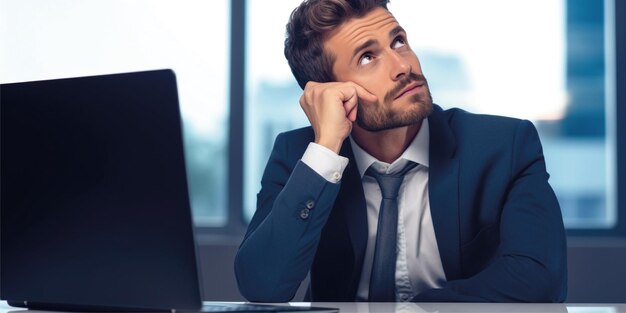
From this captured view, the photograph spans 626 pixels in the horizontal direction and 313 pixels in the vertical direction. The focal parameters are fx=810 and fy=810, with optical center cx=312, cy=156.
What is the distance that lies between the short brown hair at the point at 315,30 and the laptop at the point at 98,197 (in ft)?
3.57

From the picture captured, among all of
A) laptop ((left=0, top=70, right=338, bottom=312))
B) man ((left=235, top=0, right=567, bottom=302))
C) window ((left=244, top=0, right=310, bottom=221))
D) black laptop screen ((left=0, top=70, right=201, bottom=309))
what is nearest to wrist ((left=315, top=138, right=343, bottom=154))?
man ((left=235, top=0, right=567, bottom=302))

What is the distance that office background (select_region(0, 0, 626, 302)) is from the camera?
395 centimetres

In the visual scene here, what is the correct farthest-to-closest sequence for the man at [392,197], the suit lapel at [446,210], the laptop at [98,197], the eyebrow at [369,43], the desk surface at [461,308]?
1. the eyebrow at [369,43]
2. the suit lapel at [446,210]
3. the man at [392,197]
4. the desk surface at [461,308]
5. the laptop at [98,197]

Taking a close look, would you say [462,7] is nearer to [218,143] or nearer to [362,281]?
[218,143]

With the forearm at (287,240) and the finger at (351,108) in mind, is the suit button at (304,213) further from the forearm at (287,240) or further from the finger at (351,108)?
the finger at (351,108)

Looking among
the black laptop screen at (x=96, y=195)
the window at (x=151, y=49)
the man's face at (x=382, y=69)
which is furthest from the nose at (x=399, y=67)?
the window at (x=151, y=49)

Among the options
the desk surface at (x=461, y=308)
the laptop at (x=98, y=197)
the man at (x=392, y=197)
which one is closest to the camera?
the laptop at (x=98, y=197)

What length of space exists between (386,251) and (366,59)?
0.48m

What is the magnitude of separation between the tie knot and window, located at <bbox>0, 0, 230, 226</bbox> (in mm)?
2191

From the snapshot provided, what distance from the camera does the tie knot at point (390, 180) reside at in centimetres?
190

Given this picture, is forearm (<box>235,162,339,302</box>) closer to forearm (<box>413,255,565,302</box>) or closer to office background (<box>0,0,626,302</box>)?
forearm (<box>413,255,565,302</box>)

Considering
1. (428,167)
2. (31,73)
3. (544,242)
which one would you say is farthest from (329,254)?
(31,73)

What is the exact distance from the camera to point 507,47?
3965 mm

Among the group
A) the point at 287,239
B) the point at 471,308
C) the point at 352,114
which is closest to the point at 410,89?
the point at 352,114
